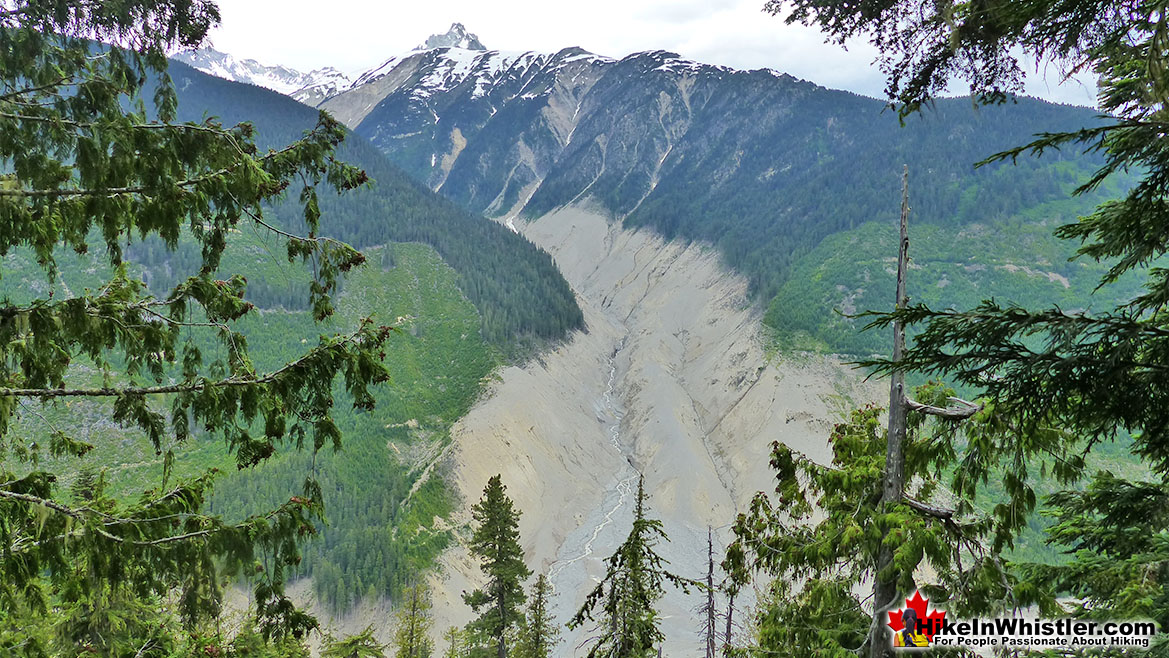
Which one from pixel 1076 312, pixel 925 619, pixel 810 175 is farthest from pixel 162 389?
pixel 810 175

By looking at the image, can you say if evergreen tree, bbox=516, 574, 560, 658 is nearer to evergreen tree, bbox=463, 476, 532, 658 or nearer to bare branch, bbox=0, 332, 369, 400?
evergreen tree, bbox=463, 476, 532, 658

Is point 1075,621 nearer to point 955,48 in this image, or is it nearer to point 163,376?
point 955,48

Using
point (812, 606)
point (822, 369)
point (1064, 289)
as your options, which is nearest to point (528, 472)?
point (822, 369)

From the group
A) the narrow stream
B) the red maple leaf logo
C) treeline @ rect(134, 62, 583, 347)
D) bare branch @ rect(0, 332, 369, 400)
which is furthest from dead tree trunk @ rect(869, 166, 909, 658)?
treeline @ rect(134, 62, 583, 347)

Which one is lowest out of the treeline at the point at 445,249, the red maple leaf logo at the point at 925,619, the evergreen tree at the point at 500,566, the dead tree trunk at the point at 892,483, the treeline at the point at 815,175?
the evergreen tree at the point at 500,566

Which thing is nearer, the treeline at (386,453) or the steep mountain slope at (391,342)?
the treeline at (386,453)

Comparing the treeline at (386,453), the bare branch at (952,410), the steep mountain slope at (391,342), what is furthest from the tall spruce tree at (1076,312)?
the treeline at (386,453)

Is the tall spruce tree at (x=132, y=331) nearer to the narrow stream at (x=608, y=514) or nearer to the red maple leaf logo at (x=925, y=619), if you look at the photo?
the red maple leaf logo at (x=925, y=619)

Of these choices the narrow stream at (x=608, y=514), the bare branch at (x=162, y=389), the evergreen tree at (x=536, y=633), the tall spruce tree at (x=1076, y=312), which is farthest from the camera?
the narrow stream at (x=608, y=514)
